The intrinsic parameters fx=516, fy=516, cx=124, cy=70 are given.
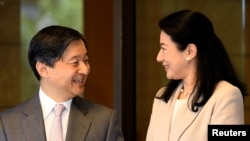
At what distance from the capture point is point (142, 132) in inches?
142

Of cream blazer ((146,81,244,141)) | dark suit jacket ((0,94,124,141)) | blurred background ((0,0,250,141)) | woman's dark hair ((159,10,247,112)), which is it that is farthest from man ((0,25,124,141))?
blurred background ((0,0,250,141))

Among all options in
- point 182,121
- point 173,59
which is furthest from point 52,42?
point 182,121

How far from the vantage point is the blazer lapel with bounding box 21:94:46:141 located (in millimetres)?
1951

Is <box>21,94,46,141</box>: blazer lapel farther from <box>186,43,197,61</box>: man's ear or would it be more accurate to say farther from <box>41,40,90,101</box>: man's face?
<box>186,43,197,61</box>: man's ear

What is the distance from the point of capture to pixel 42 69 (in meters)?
2.04

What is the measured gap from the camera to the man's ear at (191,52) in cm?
207

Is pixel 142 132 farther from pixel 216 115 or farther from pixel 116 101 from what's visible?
pixel 216 115

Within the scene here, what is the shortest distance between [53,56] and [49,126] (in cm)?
27

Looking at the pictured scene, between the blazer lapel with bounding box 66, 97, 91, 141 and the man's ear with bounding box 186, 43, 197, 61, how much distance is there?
0.47 meters

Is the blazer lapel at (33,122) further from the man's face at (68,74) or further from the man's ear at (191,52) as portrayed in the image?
the man's ear at (191,52)

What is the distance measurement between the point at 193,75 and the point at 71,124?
531 mm

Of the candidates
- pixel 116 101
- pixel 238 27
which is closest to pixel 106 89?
pixel 116 101

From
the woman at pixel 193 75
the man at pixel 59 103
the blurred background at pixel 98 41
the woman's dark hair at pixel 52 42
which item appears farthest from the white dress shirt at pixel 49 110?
the blurred background at pixel 98 41

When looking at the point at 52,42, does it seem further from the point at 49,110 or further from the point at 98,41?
the point at 98,41
